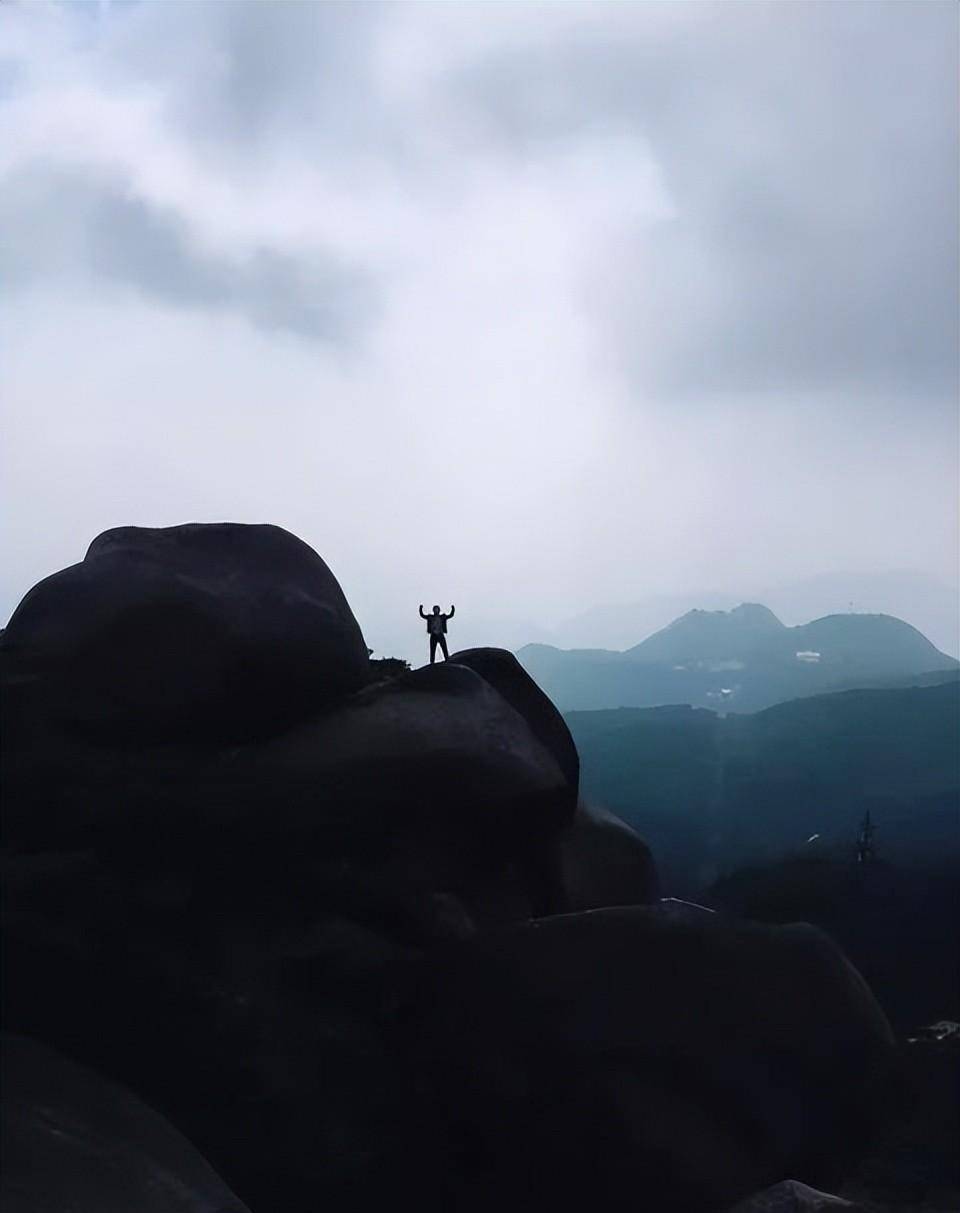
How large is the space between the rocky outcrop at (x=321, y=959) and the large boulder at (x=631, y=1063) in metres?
0.01

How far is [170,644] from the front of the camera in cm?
484

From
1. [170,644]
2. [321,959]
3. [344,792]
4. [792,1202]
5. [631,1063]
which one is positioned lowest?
[792,1202]

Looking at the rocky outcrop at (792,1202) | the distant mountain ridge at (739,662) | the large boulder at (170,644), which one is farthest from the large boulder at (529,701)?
the distant mountain ridge at (739,662)

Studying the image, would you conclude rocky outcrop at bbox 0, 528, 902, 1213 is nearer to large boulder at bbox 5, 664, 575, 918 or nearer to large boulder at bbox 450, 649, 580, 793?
large boulder at bbox 5, 664, 575, 918

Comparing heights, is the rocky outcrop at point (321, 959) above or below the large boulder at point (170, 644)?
below

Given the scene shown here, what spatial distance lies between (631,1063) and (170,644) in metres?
2.40

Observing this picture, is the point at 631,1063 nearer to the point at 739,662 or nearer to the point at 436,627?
the point at 436,627

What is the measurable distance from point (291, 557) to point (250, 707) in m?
0.68

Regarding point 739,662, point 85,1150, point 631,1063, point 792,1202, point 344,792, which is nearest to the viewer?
point 85,1150

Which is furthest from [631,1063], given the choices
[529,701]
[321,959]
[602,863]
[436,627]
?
[436,627]

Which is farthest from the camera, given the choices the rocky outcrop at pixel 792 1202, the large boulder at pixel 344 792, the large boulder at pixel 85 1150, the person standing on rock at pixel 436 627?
the person standing on rock at pixel 436 627

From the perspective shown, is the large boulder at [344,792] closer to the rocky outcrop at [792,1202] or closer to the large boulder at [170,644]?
the large boulder at [170,644]

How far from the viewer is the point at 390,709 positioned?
16.9ft

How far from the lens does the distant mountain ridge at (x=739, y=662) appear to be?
105312 millimetres
